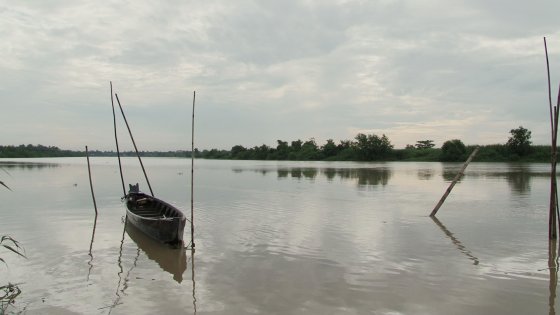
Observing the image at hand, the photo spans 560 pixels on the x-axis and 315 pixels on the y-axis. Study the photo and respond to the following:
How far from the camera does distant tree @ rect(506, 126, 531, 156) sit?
7362 centimetres

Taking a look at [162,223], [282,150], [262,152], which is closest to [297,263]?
[162,223]

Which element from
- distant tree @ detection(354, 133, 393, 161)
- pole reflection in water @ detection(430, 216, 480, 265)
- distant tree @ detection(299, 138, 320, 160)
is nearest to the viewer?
pole reflection in water @ detection(430, 216, 480, 265)

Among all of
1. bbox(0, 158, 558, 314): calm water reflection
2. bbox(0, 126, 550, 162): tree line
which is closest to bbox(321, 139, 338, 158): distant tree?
bbox(0, 126, 550, 162): tree line

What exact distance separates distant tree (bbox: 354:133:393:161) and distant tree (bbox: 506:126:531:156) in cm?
2852

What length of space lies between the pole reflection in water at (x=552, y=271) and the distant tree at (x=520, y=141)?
71.9 metres

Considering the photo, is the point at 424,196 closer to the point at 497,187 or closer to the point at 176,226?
the point at 497,187

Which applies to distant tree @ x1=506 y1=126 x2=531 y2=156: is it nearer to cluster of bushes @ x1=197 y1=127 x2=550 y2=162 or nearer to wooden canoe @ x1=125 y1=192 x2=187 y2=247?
cluster of bushes @ x1=197 y1=127 x2=550 y2=162

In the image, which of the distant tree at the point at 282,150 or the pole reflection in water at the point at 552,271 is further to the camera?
the distant tree at the point at 282,150

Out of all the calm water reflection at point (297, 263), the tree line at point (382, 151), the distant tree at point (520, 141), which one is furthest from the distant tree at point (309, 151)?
the calm water reflection at point (297, 263)

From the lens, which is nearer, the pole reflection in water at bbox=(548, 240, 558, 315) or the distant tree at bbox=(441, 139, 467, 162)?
the pole reflection in water at bbox=(548, 240, 558, 315)

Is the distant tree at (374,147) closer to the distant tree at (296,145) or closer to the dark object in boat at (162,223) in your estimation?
the distant tree at (296,145)

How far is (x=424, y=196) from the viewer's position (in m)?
23.9

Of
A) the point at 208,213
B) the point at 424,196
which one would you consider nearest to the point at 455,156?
the point at 424,196

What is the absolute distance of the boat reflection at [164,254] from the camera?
9.45m
